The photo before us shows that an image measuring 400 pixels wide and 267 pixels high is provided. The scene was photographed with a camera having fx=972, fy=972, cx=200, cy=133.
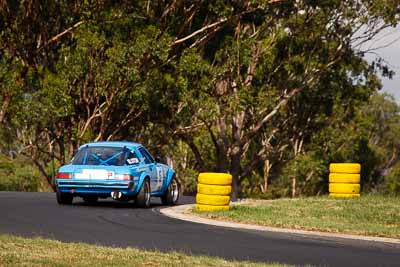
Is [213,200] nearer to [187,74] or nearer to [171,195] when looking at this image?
[171,195]

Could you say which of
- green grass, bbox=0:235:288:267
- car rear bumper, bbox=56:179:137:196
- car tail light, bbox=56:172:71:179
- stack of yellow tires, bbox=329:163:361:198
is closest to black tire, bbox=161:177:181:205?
car rear bumper, bbox=56:179:137:196

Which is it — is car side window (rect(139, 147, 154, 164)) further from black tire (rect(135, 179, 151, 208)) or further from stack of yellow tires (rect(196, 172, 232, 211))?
stack of yellow tires (rect(196, 172, 232, 211))

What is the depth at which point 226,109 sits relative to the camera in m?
43.0

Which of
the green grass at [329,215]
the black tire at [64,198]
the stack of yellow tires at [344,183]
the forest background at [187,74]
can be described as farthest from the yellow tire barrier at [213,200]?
the forest background at [187,74]

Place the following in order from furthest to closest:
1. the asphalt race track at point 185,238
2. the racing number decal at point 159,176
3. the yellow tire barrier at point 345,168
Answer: the yellow tire barrier at point 345,168, the racing number decal at point 159,176, the asphalt race track at point 185,238

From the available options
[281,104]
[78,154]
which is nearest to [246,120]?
[281,104]

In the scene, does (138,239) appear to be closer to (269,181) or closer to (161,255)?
(161,255)

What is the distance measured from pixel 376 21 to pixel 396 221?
28.0 metres

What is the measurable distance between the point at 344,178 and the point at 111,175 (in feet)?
21.8

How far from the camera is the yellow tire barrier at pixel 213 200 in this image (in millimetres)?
19359

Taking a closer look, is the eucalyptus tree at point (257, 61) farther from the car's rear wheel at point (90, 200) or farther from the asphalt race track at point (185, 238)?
the asphalt race track at point (185, 238)

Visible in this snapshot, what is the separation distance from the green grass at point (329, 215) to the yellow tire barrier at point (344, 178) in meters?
1.18

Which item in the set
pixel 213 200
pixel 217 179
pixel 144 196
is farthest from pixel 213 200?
pixel 144 196

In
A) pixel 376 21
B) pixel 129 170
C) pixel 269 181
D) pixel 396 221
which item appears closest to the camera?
pixel 396 221
